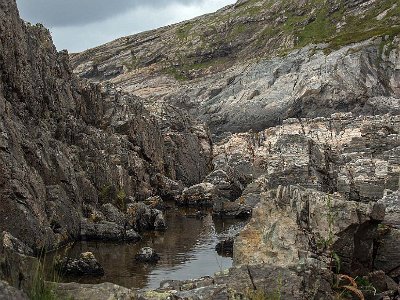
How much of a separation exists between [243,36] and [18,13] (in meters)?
129

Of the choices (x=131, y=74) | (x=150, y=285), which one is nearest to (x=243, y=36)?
(x=131, y=74)

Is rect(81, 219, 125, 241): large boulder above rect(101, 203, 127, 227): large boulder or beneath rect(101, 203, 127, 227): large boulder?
beneath

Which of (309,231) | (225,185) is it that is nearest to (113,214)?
(225,185)

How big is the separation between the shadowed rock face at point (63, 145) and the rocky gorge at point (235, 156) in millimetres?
162

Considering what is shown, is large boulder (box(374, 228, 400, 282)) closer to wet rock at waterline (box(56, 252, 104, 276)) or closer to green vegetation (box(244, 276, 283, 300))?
green vegetation (box(244, 276, 283, 300))

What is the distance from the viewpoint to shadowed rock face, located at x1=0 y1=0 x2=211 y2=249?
1495 inches

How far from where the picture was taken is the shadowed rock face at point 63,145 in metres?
38.0

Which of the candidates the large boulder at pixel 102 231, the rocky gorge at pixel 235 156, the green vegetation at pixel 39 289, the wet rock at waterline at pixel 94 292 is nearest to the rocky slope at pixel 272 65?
the rocky gorge at pixel 235 156

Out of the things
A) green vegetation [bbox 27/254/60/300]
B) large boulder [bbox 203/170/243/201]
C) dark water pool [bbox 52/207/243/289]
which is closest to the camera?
green vegetation [bbox 27/254/60/300]

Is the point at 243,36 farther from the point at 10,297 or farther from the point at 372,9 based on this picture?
the point at 10,297

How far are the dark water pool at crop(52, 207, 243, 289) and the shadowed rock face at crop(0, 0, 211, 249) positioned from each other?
12.7 ft

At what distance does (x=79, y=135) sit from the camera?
5638cm

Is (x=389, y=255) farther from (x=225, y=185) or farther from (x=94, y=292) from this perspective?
(x=225, y=185)

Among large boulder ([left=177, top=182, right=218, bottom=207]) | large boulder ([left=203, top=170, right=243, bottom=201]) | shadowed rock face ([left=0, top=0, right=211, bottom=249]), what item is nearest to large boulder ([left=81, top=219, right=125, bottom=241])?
shadowed rock face ([left=0, top=0, right=211, bottom=249])
